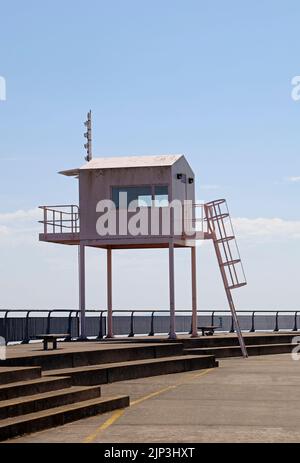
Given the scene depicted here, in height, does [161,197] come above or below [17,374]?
above

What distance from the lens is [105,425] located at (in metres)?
14.2

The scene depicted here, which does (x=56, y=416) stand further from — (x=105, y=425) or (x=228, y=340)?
(x=228, y=340)

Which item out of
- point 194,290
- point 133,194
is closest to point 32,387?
point 133,194

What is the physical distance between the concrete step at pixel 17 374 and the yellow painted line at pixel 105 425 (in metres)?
1.80

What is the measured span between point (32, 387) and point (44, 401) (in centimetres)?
94

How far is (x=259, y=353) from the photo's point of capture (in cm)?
3425

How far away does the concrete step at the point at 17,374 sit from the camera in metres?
16.0

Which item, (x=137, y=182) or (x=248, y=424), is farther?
(x=137, y=182)

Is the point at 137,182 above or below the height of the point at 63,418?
above

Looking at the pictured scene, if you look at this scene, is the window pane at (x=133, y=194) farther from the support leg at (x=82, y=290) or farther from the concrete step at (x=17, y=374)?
the concrete step at (x=17, y=374)

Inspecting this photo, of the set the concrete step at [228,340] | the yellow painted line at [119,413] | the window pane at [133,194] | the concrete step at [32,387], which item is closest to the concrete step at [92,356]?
the yellow painted line at [119,413]
